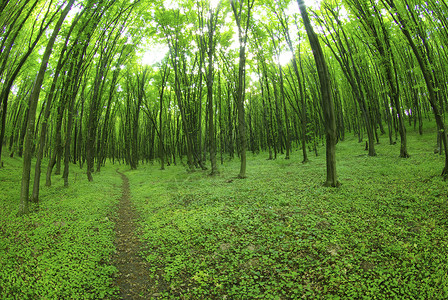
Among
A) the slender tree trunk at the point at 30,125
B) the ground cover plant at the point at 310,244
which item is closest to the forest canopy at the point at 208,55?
the slender tree trunk at the point at 30,125

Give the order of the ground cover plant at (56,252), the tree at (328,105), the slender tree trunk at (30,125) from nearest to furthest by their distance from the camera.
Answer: the ground cover plant at (56,252)
the slender tree trunk at (30,125)
the tree at (328,105)

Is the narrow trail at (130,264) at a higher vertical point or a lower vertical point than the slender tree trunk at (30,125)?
lower

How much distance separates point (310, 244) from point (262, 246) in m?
0.81

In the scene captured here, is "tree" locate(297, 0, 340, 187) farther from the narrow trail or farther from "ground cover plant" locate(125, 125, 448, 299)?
the narrow trail

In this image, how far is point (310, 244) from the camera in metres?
3.50

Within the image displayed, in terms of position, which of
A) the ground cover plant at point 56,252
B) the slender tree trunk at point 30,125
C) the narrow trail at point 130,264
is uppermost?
the slender tree trunk at point 30,125

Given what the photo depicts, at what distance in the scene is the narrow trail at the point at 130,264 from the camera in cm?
293

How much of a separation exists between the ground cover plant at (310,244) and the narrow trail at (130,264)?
17 centimetres

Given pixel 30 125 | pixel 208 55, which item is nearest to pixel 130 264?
pixel 30 125

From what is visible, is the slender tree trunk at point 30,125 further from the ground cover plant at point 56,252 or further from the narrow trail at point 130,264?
the narrow trail at point 130,264

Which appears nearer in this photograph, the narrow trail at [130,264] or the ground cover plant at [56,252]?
the ground cover plant at [56,252]

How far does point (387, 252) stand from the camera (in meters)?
3.06

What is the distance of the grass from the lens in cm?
268

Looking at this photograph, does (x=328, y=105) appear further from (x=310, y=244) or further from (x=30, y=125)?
(x=30, y=125)
